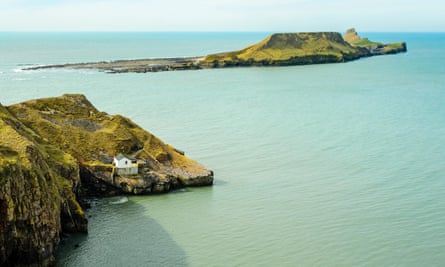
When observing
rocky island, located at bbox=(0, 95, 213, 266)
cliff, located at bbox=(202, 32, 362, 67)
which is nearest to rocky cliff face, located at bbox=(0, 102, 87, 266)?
rocky island, located at bbox=(0, 95, 213, 266)

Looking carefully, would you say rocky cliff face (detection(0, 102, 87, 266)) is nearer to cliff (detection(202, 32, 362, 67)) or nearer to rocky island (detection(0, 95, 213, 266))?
rocky island (detection(0, 95, 213, 266))

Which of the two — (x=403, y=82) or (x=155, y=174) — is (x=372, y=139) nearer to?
(x=155, y=174)

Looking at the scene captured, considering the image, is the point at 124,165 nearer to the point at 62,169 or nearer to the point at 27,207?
the point at 62,169

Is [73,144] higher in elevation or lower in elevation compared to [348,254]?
higher

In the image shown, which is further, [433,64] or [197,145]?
[433,64]

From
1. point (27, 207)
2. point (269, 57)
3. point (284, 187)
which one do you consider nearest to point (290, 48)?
point (269, 57)

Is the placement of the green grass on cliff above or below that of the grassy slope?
above

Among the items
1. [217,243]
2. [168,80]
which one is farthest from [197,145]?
[168,80]
